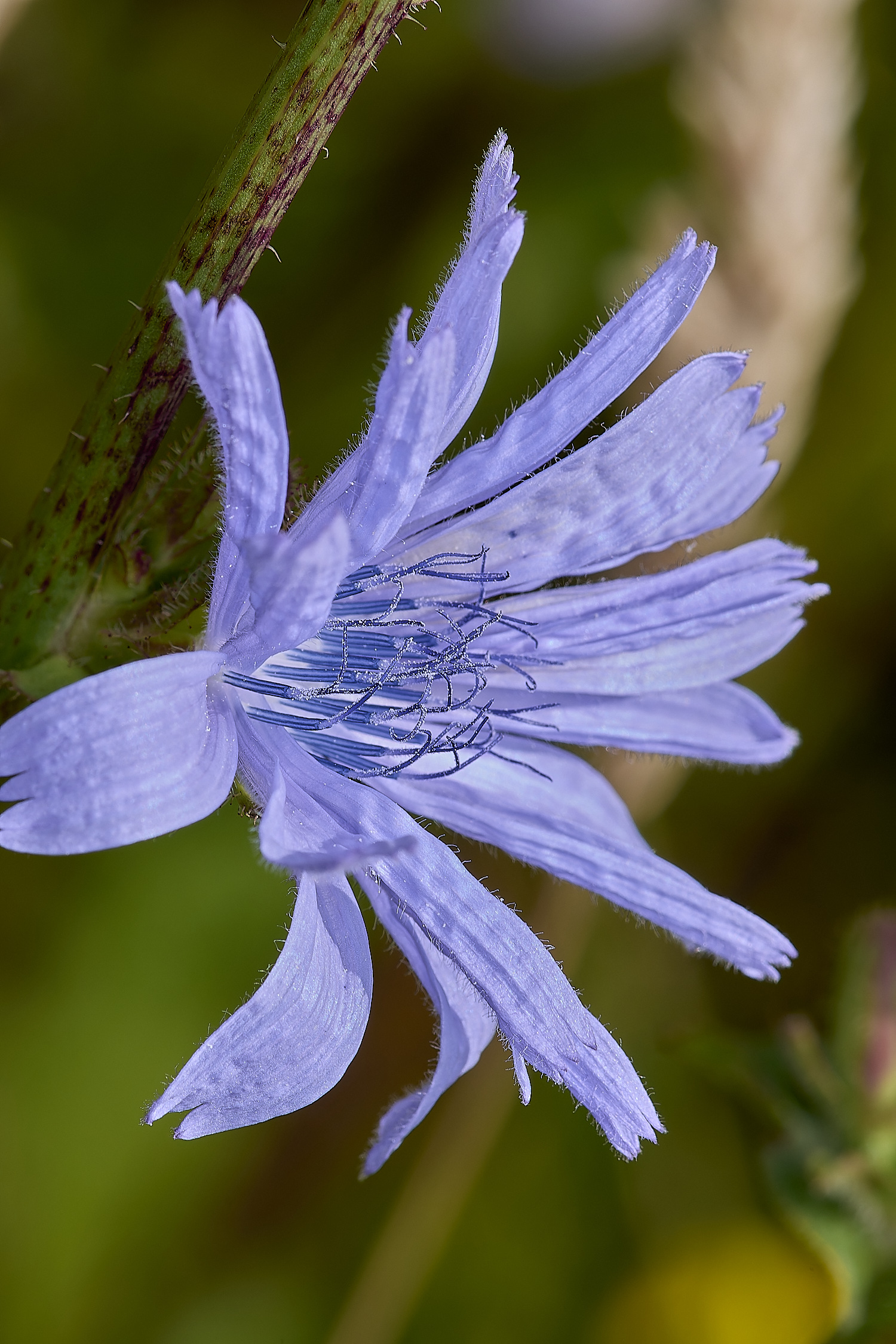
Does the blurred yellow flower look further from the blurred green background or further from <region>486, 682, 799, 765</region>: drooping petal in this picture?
<region>486, 682, 799, 765</region>: drooping petal

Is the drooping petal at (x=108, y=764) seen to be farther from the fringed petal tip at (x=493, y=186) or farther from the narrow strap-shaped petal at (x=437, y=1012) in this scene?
the fringed petal tip at (x=493, y=186)

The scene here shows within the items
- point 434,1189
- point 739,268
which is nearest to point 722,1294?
point 434,1189

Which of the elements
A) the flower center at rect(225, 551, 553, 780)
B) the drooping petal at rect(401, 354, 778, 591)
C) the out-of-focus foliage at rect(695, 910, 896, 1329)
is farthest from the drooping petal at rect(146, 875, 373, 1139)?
the out-of-focus foliage at rect(695, 910, 896, 1329)

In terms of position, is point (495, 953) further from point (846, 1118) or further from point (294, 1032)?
point (846, 1118)

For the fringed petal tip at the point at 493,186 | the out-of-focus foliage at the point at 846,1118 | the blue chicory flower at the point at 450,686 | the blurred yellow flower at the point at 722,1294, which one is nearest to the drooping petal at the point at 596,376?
the blue chicory flower at the point at 450,686

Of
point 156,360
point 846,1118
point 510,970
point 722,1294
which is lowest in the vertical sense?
point 722,1294
